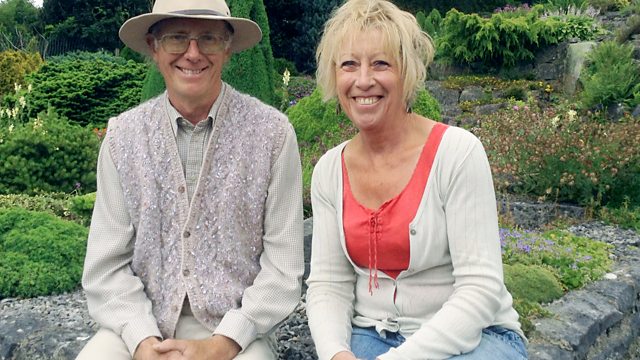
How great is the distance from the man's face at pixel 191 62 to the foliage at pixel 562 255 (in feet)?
8.42

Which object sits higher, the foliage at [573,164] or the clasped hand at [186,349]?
the clasped hand at [186,349]

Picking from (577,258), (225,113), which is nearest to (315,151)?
(577,258)

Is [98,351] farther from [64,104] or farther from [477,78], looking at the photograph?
[477,78]

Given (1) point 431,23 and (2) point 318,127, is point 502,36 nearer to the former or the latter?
(1) point 431,23

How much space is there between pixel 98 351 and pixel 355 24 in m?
1.35

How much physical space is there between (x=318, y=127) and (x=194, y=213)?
3.41 metres

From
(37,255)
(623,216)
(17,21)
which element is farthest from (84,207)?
(17,21)

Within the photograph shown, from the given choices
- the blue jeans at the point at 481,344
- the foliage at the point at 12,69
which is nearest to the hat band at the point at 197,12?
the blue jeans at the point at 481,344

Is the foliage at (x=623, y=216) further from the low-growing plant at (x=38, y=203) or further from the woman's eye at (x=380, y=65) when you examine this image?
the low-growing plant at (x=38, y=203)

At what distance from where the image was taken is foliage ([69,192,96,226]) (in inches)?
211

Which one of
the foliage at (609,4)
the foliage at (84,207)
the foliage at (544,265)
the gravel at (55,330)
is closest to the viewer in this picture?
the gravel at (55,330)

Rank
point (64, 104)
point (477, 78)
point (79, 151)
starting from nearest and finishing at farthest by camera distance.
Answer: point (79, 151) < point (64, 104) < point (477, 78)

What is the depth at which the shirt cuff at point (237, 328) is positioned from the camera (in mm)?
2408

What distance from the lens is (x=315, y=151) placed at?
5723 millimetres
